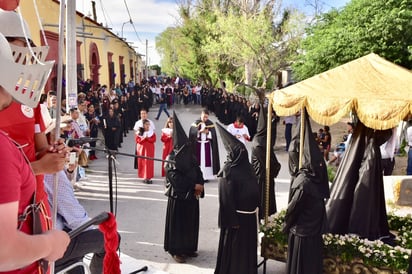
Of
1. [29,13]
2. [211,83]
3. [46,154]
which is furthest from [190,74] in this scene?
[46,154]

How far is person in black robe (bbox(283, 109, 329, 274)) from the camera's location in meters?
4.26

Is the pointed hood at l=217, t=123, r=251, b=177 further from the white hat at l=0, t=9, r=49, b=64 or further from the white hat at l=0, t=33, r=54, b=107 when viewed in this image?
the white hat at l=0, t=33, r=54, b=107

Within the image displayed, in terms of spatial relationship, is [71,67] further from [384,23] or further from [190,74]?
[190,74]

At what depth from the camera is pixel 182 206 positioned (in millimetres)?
5527

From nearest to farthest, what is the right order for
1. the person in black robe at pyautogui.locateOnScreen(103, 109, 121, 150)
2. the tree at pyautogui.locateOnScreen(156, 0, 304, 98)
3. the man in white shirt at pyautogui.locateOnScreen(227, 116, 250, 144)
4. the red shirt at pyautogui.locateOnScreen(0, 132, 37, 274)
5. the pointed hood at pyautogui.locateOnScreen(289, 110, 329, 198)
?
1. the red shirt at pyautogui.locateOnScreen(0, 132, 37, 274)
2. the pointed hood at pyautogui.locateOnScreen(289, 110, 329, 198)
3. the man in white shirt at pyautogui.locateOnScreen(227, 116, 250, 144)
4. the person in black robe at pyautogui.locateOnScreen(103, 109, 121, 150)
5. the tree at pyautogui.locateOnScreen(156, 0, 304, 98)

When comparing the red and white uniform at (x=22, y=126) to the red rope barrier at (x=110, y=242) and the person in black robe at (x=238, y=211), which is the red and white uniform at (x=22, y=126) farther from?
the person in black robe at (x=238, y=211)

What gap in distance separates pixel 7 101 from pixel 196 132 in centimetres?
801

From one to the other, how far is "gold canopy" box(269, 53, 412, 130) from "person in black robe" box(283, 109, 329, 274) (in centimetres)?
83

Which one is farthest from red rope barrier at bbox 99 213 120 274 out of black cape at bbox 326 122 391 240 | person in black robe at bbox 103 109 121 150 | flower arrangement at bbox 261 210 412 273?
person in black robe at bbox 103 109 121 150

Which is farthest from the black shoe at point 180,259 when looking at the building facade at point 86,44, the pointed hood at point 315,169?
the building facade at point 86,44

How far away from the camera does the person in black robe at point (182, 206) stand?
5.47m

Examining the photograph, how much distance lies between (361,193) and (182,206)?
243 cm

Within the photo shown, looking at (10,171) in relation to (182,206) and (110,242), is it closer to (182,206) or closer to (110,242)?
(110,242)

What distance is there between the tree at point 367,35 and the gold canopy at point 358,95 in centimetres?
633
